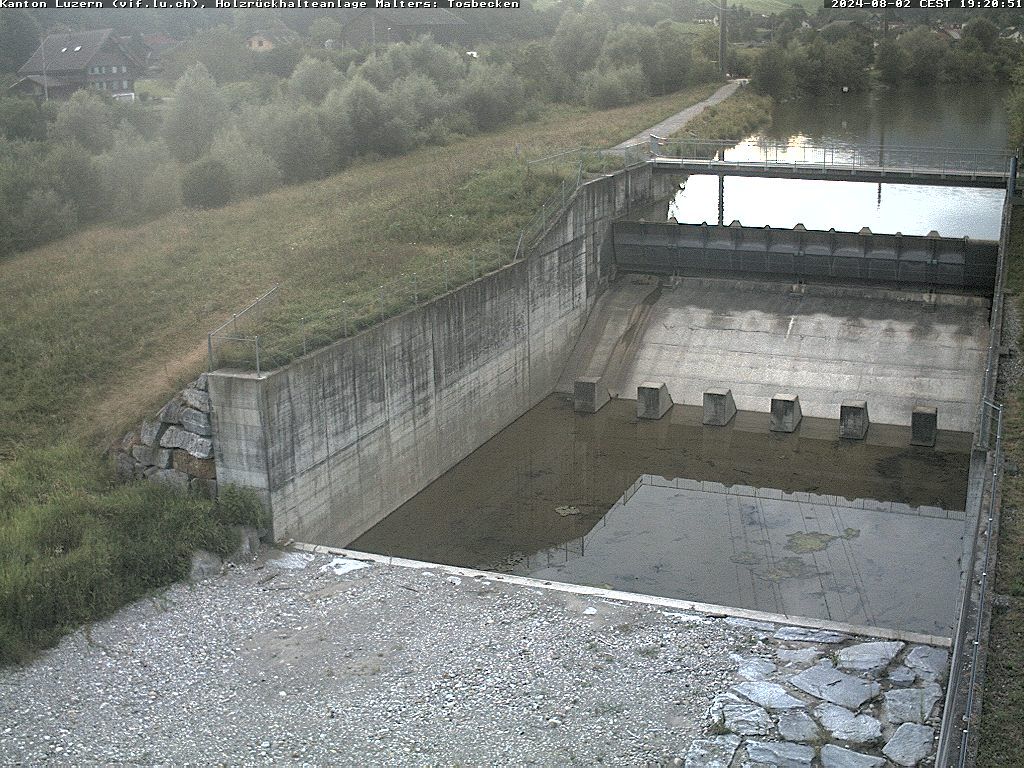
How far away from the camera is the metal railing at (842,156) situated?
35.9 m

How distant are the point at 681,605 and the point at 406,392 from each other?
362 inches

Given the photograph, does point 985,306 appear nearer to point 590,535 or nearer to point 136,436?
point 590,535

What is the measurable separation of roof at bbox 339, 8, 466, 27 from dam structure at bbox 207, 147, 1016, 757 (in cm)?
3971

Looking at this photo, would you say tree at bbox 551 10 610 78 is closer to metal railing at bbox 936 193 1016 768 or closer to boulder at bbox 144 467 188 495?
metal railing at bbox 936 193 1016 768

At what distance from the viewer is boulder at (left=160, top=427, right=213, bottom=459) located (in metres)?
21.9

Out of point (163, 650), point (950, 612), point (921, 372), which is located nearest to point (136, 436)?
point (163, 650)

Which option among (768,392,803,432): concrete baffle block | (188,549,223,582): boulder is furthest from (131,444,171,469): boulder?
(768,392,803,432): concrete baffle block

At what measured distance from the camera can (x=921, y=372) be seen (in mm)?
31547

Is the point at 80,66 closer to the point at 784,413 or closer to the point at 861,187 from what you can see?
the point at 861,187

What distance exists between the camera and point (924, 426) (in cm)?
2916

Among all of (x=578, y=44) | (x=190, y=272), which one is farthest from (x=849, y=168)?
(x=578, y=44)

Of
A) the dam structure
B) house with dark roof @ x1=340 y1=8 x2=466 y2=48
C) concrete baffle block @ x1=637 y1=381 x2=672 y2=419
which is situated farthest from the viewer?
house with dark roof @ x1=340 y1=8 x2=466 y2=48

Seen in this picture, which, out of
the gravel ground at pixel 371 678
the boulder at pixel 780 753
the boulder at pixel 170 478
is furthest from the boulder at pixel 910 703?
the boulder at pixel 170 478

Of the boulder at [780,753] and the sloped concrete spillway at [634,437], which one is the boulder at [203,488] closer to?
the sloped concrete spillway at [634,437]
